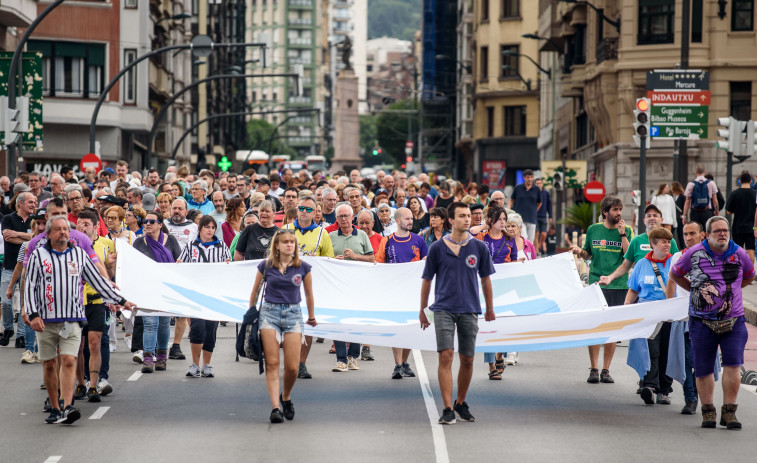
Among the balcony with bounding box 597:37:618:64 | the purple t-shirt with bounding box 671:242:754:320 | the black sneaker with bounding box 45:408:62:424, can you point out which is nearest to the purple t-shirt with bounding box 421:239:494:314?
the purple t-shirt with bounding box 671:242:754:320

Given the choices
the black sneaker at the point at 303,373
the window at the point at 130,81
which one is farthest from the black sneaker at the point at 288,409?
the window at the point at 130,81

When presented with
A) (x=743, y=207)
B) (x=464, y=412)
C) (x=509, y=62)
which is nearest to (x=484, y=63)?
(x=509, y=62)

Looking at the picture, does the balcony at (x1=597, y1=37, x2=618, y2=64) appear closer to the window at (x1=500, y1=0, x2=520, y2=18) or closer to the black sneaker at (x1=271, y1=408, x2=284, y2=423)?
the black sneaker at (x1=271, y1=408, x2=284, y2=423)

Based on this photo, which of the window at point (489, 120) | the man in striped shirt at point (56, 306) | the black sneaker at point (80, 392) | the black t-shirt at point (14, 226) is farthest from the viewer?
the window at point (489, 120)

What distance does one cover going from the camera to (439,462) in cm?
996

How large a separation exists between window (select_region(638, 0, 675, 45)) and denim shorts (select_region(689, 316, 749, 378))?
31.4 meters

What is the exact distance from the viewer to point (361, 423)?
38.6 feet

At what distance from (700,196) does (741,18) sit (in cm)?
1578

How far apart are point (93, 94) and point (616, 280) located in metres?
42.1

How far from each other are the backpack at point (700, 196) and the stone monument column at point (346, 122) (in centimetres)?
7509

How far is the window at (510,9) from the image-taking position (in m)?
81.1

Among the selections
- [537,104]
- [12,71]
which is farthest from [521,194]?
[537,104]

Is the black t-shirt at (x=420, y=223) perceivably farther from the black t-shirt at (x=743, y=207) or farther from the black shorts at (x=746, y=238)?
the black shorts at (x=746, y=238)

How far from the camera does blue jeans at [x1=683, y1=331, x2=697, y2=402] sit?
12617 mm
